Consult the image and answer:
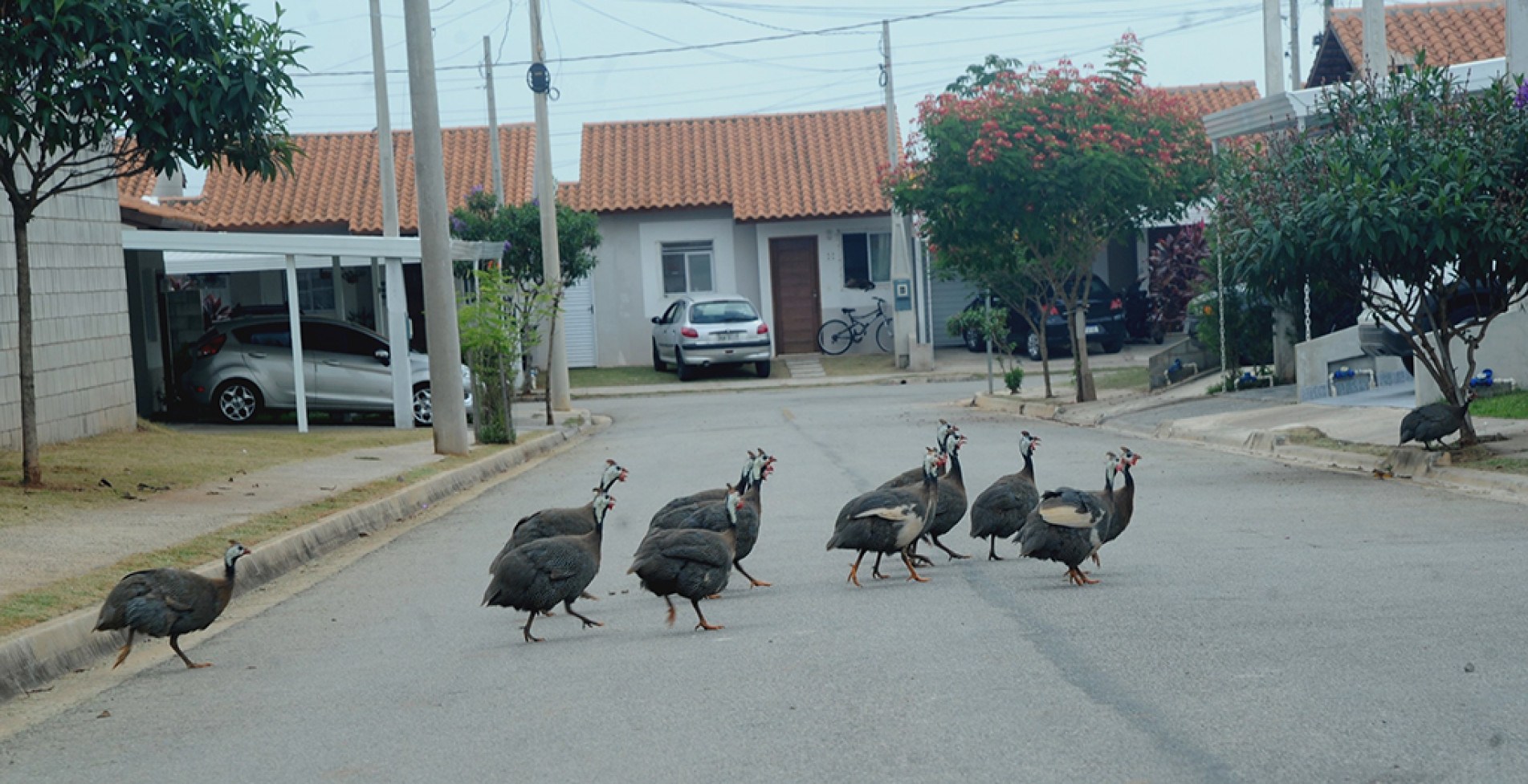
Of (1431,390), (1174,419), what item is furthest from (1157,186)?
(1431,390)

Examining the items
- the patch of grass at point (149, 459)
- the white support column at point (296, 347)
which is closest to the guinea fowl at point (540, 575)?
the patch of grass at point (149, 459)

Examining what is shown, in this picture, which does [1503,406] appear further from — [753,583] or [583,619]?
[583,619]

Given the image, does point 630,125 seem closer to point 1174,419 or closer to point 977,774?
point 1174,419

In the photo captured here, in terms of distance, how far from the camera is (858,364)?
40844 millimetres

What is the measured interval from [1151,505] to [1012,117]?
42.5ft

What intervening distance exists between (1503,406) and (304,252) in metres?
15.7

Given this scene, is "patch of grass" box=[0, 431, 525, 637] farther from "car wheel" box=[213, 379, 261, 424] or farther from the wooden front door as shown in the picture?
the wooden front door

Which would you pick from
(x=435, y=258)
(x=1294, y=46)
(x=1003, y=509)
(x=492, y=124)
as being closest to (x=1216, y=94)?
(x=1294, y=46)

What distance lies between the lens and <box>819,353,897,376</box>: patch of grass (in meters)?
39.2

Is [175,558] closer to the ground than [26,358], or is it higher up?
closer to the ground

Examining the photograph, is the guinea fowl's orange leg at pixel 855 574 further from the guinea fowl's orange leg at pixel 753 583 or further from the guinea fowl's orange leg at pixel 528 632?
the guinea fowl's orange leg at pixel 528 632

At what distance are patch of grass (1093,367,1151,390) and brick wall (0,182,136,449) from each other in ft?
51.4

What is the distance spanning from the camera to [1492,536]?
10.9 m

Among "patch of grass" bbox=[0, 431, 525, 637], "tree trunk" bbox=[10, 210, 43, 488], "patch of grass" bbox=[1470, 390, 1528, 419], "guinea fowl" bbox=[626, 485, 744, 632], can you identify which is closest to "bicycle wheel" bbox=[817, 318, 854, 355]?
"patch of grass" bbox=[1470, 390, 1528, 419]
